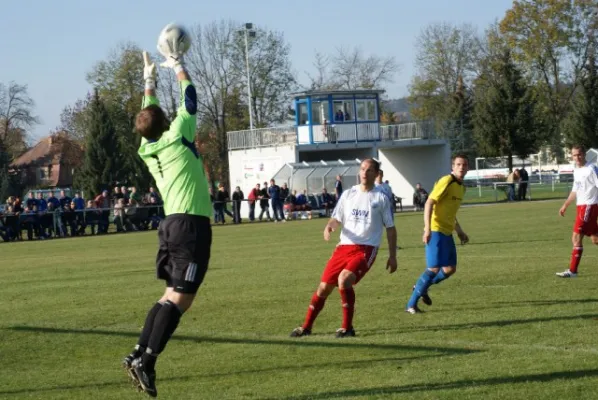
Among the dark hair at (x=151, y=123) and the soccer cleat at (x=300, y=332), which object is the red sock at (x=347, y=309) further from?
the dark hair at (x=151, y=123)

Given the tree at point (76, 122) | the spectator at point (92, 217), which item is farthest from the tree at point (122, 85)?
the spectator at point (92, 217)

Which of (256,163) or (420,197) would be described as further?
(256,163)

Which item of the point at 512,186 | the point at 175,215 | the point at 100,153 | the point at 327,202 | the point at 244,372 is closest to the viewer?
the point at 175,215

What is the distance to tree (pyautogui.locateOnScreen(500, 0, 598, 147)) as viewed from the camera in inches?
2975

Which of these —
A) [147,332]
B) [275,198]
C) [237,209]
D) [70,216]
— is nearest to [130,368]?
[147,332]

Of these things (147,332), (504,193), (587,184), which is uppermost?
(587,184)

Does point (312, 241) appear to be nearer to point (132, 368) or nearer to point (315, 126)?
point (132, 368)

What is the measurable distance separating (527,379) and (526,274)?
26.3 ft

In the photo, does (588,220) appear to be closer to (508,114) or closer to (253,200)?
(253,200)

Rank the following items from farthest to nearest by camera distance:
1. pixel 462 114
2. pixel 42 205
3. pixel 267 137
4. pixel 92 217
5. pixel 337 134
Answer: pixel 462 114, pixel 267 137, pixel 337 134, pixel 92 217, pixel 42 205

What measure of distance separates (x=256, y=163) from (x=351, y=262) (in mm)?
48424

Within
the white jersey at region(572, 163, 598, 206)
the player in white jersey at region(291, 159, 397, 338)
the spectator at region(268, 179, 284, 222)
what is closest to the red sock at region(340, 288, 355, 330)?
the player in white jersey at region(291, 159, 397, 338)

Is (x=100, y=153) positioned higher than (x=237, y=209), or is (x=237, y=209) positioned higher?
(x=100, y=153)

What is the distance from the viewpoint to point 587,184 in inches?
604
